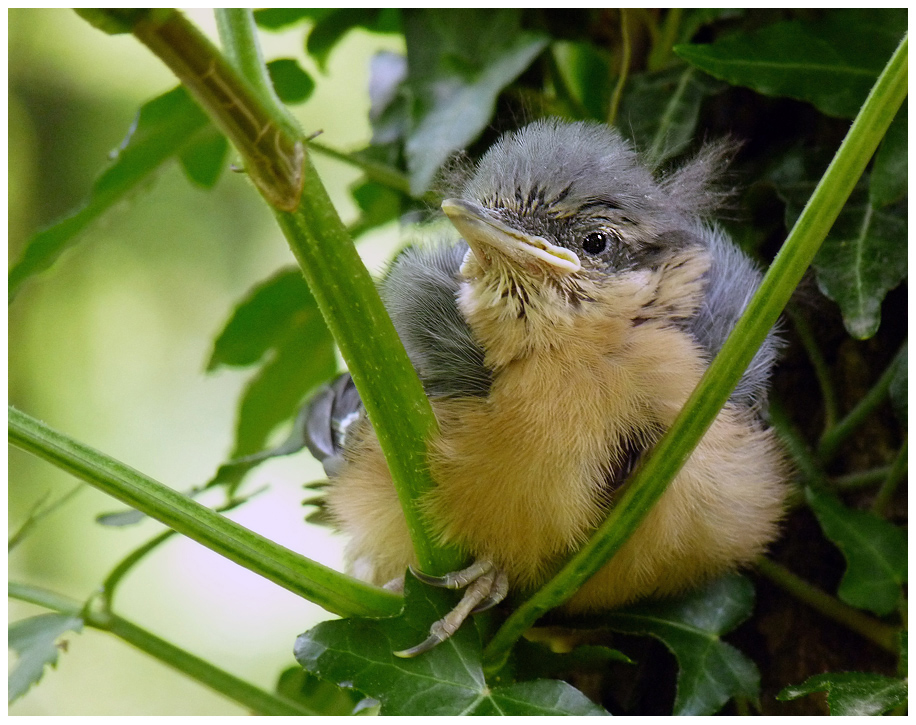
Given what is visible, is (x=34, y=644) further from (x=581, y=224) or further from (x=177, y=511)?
(x=581, y=224)

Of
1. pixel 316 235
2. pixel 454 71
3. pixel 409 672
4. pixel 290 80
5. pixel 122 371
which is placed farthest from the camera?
pixel 122 371

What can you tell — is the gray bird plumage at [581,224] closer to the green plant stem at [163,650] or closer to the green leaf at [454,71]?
the green leaf at [454,71]

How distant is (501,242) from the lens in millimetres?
942

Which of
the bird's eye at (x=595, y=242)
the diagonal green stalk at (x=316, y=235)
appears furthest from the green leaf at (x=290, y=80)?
the diagonal green stalk at (x=316, y=235)

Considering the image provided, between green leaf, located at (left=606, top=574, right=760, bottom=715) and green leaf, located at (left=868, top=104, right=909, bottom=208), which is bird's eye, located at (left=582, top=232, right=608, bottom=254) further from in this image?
green leaf, located at (left=606, top=574, right=760, bottom=715)

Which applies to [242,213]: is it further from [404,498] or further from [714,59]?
[404,498]

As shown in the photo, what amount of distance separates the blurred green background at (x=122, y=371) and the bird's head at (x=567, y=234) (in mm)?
1214

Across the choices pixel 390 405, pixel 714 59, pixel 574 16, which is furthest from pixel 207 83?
pixel 574 16

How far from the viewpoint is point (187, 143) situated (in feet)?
4.32

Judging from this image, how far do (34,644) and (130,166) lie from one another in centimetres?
69

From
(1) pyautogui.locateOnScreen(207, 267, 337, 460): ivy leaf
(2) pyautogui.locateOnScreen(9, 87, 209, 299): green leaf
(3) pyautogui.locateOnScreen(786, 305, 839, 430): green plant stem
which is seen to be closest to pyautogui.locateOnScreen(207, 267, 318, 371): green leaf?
(1) pyautogui.locateOnScreen(207, 267, 337, 460): ivy leaf

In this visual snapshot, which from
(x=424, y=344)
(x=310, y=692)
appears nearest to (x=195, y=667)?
(x=310, y=692)

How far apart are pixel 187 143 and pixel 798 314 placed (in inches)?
38.9

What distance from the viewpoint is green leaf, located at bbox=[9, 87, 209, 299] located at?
1.16 m
